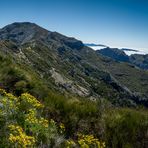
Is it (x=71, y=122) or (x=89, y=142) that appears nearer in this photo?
(x=89, y=142)

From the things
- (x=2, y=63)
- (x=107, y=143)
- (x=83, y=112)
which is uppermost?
(x=2, y=63)

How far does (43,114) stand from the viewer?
9.30m

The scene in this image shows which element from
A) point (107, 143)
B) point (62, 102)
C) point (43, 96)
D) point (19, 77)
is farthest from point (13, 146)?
point (19, 77)

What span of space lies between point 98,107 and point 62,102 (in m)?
1.19

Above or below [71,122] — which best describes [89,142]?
above

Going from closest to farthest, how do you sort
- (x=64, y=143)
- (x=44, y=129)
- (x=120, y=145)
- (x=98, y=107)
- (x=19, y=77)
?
1. (x=44, y=129)
2. (x=64, y=143)
3. (x=120, y=145)
4. (x=98, y=107)
5. (x=19, y=77)

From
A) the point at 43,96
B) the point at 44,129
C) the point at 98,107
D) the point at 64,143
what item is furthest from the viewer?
the point at 43,96

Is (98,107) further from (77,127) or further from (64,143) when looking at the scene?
(64,143)

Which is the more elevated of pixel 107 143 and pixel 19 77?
pixel 19 77

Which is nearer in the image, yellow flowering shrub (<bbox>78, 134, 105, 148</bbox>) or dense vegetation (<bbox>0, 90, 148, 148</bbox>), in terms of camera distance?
yellow flowering shrub (<bbox>78, 134, 105, 148</bbox>)

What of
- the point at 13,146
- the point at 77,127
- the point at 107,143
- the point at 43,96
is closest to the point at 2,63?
the point at 43,96

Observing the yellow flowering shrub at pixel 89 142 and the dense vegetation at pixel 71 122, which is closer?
the yellow flowering shrub at pixel 89 142

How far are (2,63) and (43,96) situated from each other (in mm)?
4441

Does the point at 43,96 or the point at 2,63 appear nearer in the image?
the point at 43,96
